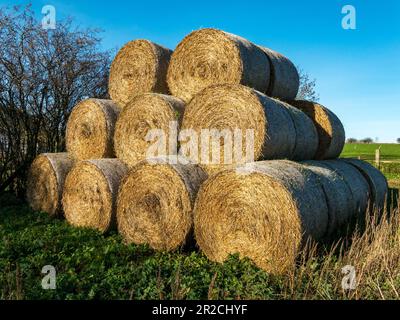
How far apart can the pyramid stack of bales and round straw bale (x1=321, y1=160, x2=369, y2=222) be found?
4 centimetres

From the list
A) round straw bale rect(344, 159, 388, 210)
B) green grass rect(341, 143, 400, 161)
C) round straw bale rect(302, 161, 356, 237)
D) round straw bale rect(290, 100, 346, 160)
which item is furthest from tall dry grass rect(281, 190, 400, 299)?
green grass rect(341, 143, 400, 161)

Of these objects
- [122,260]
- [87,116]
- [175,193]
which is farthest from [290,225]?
[87,116]

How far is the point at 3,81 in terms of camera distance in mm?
9992

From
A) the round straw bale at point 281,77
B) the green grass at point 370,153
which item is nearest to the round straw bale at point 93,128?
the round straw bale at point 281,77

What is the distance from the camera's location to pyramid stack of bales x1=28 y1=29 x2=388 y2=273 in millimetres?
5621

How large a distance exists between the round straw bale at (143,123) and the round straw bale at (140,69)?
0.90 meters

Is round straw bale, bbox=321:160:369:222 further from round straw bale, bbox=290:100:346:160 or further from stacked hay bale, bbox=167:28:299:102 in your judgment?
stacked hay bale, bbox=167:28:299:102

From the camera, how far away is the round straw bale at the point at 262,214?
17.4 ft

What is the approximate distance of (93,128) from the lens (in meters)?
8.31

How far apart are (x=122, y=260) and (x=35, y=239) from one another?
176cm

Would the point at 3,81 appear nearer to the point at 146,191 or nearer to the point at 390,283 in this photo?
the point at 146,191

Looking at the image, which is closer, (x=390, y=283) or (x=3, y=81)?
(x=390, y=283)

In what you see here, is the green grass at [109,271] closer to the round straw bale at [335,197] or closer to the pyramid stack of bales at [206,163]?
the pyramid stack of bales at [206,163]
